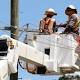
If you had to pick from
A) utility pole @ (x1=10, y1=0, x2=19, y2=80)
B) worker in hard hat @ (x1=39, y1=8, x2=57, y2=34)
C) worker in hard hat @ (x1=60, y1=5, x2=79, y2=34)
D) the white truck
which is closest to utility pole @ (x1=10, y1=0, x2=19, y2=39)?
utility pole @ (x1=10, y1=0, x2=19, y2=80)

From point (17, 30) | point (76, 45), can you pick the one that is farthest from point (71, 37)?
point (17, 30)

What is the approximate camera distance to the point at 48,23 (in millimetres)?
12766

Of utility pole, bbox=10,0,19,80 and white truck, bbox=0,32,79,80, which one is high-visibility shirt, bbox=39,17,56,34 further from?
utility pole, bbox=10,0,19,80

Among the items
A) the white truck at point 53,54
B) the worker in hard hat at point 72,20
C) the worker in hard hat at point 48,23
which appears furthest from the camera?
the worker in hard hat at point 72,20

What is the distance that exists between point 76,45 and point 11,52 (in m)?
2.80

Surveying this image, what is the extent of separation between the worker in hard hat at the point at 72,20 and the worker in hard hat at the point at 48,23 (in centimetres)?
36

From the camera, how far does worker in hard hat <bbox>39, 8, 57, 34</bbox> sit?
12.4 metres

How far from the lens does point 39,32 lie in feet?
40.4

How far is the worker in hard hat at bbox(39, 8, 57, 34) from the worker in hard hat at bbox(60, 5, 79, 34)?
36cm

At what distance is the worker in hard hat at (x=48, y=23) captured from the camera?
12417 mm

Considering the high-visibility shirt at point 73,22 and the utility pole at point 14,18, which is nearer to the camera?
the high-visibility shirt at point 73,22

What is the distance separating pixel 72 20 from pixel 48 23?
0.60 metres

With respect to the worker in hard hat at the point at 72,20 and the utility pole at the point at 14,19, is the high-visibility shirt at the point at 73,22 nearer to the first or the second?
the worker in hard hat at the point at 72,20

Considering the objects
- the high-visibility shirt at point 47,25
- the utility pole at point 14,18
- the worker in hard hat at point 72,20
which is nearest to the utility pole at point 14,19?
the utility pole at point 14,18
